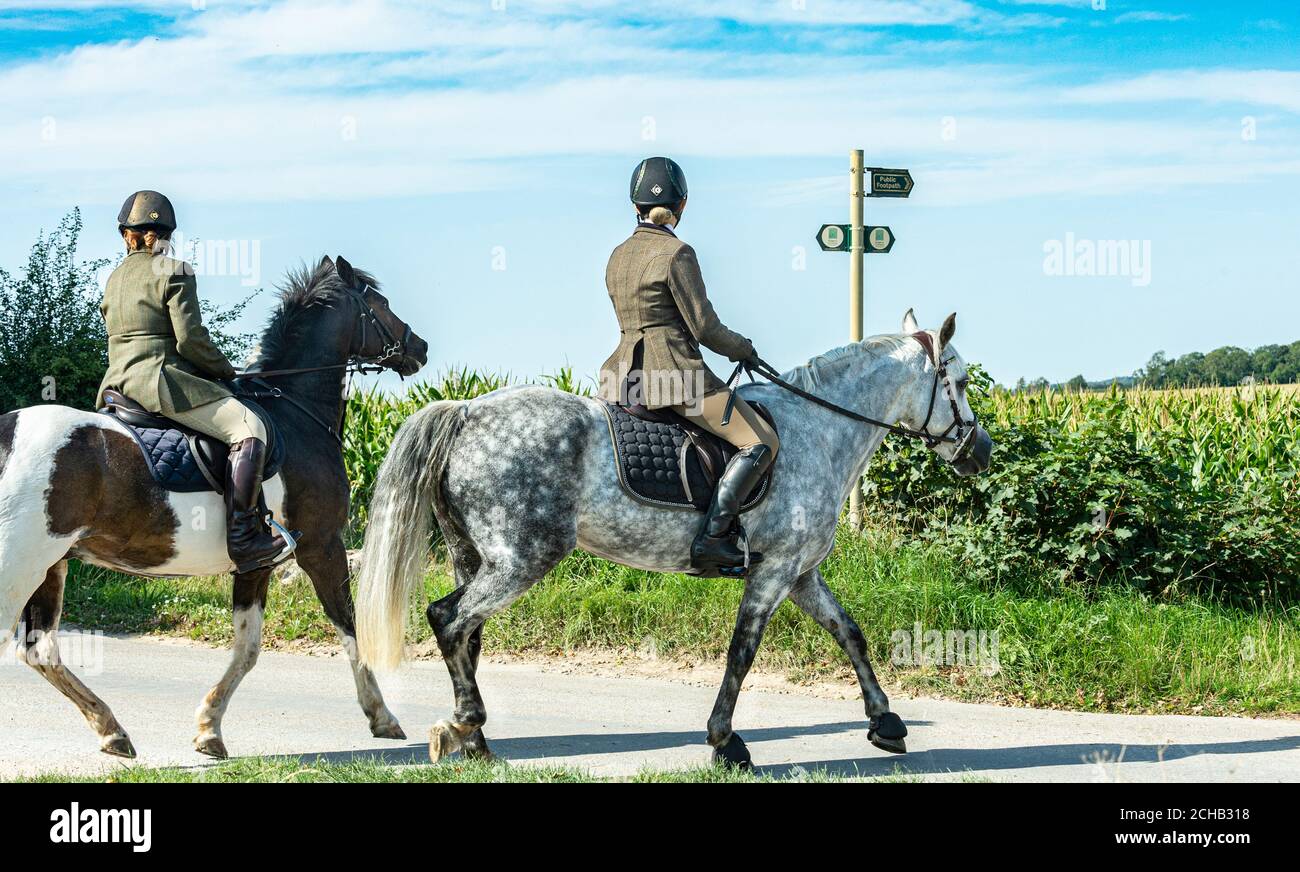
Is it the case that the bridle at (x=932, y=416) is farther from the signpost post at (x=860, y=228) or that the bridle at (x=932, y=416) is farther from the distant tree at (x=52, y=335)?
the distant tree at (x=52, y=335)

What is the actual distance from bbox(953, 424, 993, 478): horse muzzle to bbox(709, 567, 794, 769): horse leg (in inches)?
65.9

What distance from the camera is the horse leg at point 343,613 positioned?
784 centimetres

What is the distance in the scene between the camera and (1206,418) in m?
13.4

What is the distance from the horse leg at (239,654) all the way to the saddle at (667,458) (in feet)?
7.89

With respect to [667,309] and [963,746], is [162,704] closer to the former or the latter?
[667,309]

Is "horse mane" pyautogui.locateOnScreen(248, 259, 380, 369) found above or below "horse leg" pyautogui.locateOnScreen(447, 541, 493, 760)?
above

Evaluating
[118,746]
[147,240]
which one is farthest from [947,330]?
[118,746]

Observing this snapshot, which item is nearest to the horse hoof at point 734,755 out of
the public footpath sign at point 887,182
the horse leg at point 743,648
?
the horse leg at point 743,648

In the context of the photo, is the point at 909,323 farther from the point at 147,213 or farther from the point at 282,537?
the point at 147,213

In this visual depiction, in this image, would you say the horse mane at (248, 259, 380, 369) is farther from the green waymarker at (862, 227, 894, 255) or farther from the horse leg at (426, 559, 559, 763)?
the green waymarker at (862, 227, 894, 255)

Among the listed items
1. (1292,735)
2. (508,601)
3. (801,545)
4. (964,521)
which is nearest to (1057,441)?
(964,521)

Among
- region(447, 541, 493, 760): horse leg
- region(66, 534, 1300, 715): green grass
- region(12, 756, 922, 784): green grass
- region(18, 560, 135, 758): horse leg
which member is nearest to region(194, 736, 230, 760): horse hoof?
region(18, 560, 135, 758): horse leg

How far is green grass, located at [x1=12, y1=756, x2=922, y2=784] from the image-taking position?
6320 millimetres

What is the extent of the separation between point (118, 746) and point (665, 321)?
12.5 feet
